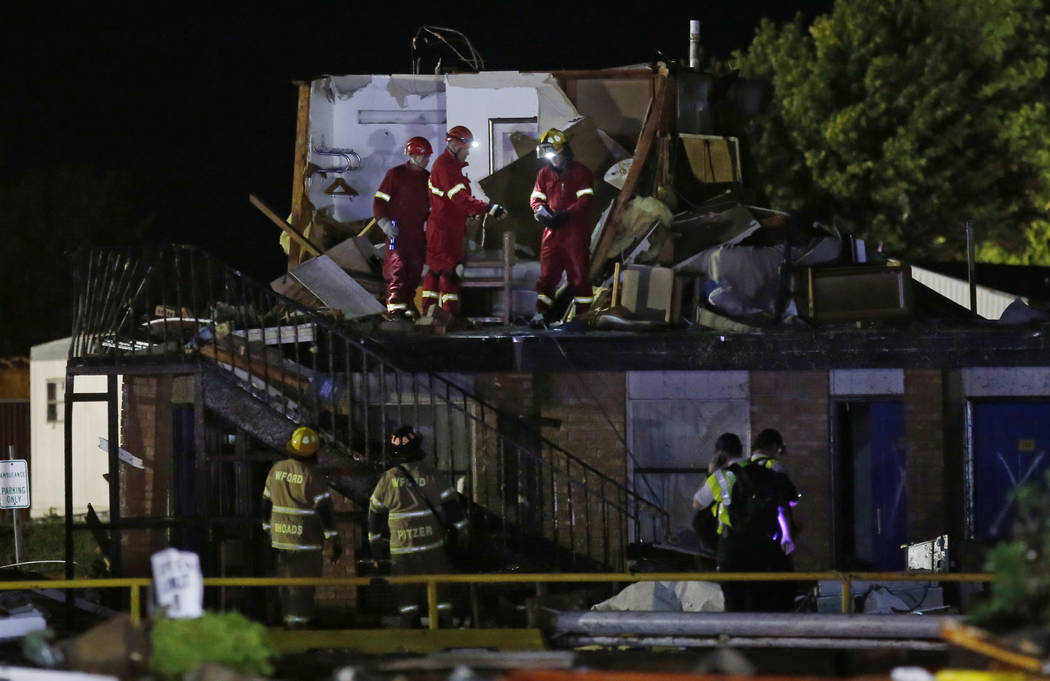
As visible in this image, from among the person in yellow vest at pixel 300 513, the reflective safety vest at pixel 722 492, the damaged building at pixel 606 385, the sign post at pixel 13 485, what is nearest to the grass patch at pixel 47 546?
the sign post at pixel 13 485

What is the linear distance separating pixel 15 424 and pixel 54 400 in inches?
47.8

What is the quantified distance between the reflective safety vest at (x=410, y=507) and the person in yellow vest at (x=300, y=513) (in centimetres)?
44

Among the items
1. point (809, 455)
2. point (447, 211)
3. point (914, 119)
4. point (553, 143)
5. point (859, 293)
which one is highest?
point (914, 119)

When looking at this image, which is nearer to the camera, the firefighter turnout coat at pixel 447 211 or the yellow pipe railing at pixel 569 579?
the yellow pipe railing at pixel 569 579

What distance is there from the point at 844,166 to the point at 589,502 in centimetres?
2553

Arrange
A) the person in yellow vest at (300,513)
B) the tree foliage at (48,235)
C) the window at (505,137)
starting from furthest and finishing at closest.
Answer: the tree foliage at (48,235), the window at (505,137), the person in yellow vest at (300,513)

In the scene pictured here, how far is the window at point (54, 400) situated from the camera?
24.5m

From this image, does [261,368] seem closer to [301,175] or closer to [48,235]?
[301,175]

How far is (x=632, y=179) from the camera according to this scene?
1540 cm

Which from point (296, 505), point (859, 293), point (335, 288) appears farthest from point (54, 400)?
point (859, 293)

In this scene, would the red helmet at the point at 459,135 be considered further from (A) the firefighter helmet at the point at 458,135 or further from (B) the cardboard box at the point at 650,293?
(B) the cardboard box at the point at 650,293

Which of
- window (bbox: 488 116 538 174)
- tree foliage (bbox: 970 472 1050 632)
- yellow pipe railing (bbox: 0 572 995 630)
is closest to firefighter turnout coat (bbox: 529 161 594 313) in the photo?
window (bbox: 488 116 538 174)

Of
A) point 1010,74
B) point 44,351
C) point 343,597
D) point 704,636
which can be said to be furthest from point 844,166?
point 704,636

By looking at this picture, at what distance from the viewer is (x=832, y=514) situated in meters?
14.5
